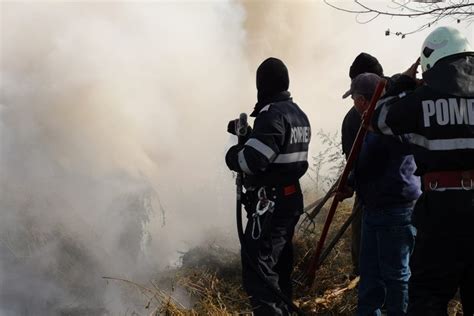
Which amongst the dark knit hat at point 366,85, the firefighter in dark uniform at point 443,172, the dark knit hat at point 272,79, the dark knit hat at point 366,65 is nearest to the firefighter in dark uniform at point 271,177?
the dark knit hat at point 272,79

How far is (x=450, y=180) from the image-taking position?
240cm

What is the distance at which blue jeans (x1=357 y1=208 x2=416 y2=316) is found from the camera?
326 centimetres

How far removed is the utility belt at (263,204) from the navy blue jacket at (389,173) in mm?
522

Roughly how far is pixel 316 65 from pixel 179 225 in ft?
20.5

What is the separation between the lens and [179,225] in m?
6.36

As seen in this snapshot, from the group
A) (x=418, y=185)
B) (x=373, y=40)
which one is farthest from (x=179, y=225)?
(x=373, y=40)

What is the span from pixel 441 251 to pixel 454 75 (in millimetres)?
830

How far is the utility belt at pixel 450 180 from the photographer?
2.38 metres

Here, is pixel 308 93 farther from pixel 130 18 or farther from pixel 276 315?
pixel 276 315

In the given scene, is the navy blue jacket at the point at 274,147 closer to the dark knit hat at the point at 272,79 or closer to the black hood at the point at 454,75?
the dark knit hat at the point at 272,79

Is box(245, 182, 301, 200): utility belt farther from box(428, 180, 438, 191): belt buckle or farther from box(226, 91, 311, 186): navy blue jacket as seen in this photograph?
box(428, 180, 438, 191): belt buckle

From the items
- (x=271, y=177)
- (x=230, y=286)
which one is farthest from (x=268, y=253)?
(x=230, y=286)

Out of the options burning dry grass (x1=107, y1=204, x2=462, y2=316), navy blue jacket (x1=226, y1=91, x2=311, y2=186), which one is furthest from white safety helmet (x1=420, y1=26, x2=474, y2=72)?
burning dry grass (x1=107, y1=204, x2=462, y2=316)

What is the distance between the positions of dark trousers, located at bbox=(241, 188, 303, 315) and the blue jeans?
53cm
